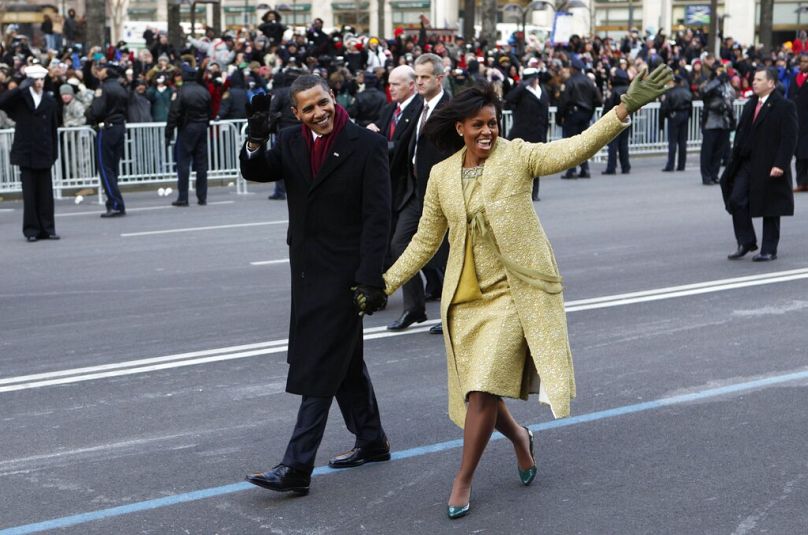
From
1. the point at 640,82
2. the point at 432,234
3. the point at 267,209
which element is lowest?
the point at 267,209

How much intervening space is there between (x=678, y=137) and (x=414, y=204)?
1485cm

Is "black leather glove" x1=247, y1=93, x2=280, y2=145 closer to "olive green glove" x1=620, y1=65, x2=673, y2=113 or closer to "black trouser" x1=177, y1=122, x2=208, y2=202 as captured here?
"olive green glove" x1=620, y1=65, x2=673, y2=113

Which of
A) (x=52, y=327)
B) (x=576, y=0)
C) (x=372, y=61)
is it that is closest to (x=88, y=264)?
(x=52, y=327)

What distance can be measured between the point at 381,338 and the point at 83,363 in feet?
6.58

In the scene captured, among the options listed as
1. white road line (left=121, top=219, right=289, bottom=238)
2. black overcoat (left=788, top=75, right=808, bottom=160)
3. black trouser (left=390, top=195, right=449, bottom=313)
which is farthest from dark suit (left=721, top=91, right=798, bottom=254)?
black overcoat (left=788, top=75, right=808, bottom=160)

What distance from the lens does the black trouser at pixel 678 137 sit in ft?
74.7

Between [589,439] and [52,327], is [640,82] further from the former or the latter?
[52,327]

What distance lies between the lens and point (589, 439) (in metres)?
6.45

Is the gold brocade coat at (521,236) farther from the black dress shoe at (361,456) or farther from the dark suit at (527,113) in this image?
the dark suit at (527,113)

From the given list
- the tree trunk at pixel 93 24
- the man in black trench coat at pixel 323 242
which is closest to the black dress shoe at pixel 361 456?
the man in black trench coat at pixel 323 242

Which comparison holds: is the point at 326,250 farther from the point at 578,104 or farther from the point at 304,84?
the point at 578,104

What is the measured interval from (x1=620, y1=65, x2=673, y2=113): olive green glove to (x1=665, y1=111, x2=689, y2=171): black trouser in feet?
59.9

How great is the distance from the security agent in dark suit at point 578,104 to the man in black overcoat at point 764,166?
32.0ft

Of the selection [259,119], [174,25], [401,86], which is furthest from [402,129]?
[174,25]
